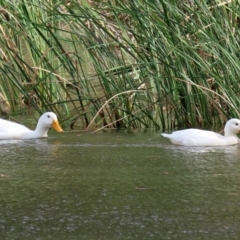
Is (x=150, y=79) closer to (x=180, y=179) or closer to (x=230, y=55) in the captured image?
(x=230, y=55)

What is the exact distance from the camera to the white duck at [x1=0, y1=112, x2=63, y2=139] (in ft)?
23.7

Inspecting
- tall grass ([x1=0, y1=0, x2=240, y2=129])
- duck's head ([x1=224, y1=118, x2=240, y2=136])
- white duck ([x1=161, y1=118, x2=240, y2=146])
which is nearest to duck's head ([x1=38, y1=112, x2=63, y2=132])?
tall grass ([x1=0, y1=0, x2=240, y2=129])

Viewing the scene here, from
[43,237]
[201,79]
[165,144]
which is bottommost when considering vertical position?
[43,237]

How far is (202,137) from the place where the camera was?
6.83m

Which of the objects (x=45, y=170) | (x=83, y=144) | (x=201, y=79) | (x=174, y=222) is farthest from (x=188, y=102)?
(x=174, y=222)

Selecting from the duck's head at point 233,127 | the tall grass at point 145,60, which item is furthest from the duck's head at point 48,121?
the duck's head at point 233,127

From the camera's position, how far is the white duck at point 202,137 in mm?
6848

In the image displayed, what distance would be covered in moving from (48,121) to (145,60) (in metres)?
0.94

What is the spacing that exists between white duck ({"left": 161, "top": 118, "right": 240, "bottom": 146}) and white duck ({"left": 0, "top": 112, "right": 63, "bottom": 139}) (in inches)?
36.1

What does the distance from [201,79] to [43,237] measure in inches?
147

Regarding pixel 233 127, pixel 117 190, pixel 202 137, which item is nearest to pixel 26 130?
pixel 202 137

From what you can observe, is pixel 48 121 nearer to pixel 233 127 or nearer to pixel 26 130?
pixel 26 130

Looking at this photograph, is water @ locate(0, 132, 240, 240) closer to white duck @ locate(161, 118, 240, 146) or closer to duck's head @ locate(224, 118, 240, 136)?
white duck @ locate(161, 118, 240, 146)

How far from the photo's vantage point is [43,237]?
405cm
